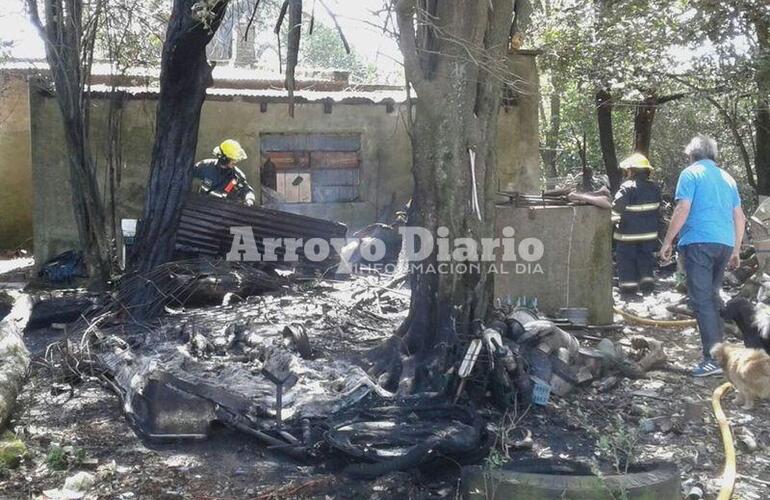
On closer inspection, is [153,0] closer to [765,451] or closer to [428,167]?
[428,167]

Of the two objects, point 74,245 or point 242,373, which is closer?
point 242,373

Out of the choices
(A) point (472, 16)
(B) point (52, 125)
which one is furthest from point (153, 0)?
(A) point (472, 16)

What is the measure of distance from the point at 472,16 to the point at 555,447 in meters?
3.32

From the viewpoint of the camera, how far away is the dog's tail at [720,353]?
6.28 m

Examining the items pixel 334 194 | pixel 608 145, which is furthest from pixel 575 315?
pixel 608 145

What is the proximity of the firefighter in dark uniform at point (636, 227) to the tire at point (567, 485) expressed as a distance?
268 inches

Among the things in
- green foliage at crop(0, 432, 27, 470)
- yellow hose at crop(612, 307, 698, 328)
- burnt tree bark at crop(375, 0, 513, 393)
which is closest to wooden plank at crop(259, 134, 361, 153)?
yellow hose at crop(612, 307, 698, 328)

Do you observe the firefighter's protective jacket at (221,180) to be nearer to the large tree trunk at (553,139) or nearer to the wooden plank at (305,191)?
the wooden plank at (305,191)

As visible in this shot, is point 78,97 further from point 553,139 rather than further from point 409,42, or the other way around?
point 553,139

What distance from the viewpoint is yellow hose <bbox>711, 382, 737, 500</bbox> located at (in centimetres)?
446

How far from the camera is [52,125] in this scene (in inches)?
498

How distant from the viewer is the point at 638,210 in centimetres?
1077

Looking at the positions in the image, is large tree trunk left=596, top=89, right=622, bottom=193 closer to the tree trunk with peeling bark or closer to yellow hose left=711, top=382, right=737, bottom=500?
the tree trunk with peeling bark

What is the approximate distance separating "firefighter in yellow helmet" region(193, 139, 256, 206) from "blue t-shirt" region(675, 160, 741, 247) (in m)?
6.57
